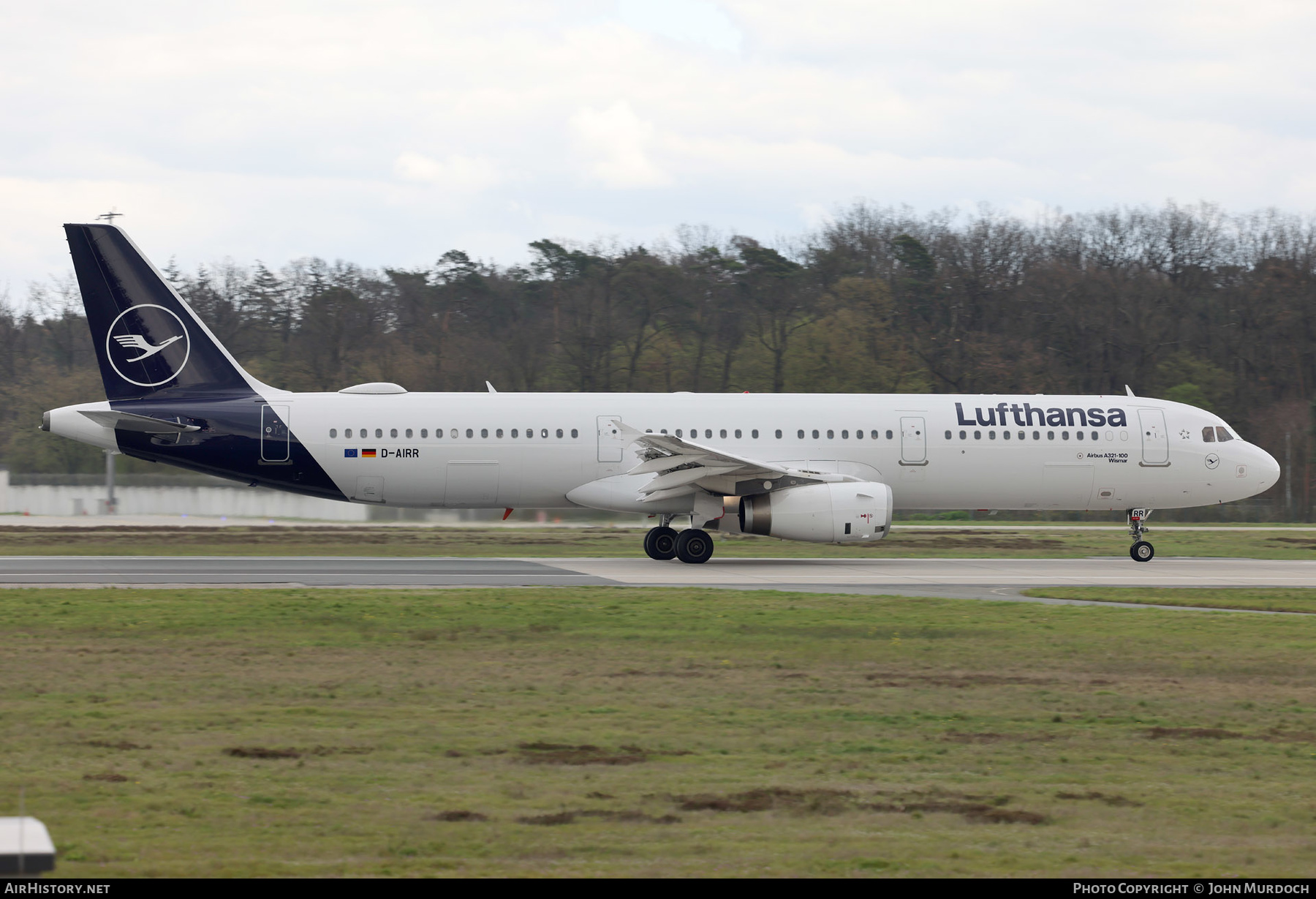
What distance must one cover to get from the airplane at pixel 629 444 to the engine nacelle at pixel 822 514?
3 cm

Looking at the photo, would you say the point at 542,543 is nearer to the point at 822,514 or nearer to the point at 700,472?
the point at 700,472

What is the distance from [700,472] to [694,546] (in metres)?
1.64

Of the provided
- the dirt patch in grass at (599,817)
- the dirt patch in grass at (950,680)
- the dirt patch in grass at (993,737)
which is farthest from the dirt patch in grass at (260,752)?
the dirt patch in grass at (950,680)

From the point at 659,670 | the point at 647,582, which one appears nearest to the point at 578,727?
the point at 659,670

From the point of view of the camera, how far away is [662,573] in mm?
22766

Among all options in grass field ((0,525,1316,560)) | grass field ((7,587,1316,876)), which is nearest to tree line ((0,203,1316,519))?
grass field ((0,525,1316,560))

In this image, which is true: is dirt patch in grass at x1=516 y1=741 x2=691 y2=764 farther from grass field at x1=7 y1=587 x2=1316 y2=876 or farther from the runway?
the runway

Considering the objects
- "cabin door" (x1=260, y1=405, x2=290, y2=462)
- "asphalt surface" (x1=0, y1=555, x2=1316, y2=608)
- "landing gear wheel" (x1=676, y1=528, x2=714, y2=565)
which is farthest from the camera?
"cabin door" (x1=260, y1=405, x2=290, y2=462)

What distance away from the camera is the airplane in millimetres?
24703

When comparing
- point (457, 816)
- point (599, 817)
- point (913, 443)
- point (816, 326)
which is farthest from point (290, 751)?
point (816, 326)

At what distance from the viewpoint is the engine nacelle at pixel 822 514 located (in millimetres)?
23797

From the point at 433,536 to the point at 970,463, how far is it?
13.8 m

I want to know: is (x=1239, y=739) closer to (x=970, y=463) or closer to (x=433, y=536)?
(x=970, y=463)

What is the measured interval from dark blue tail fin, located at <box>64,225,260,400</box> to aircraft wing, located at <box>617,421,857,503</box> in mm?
8762
